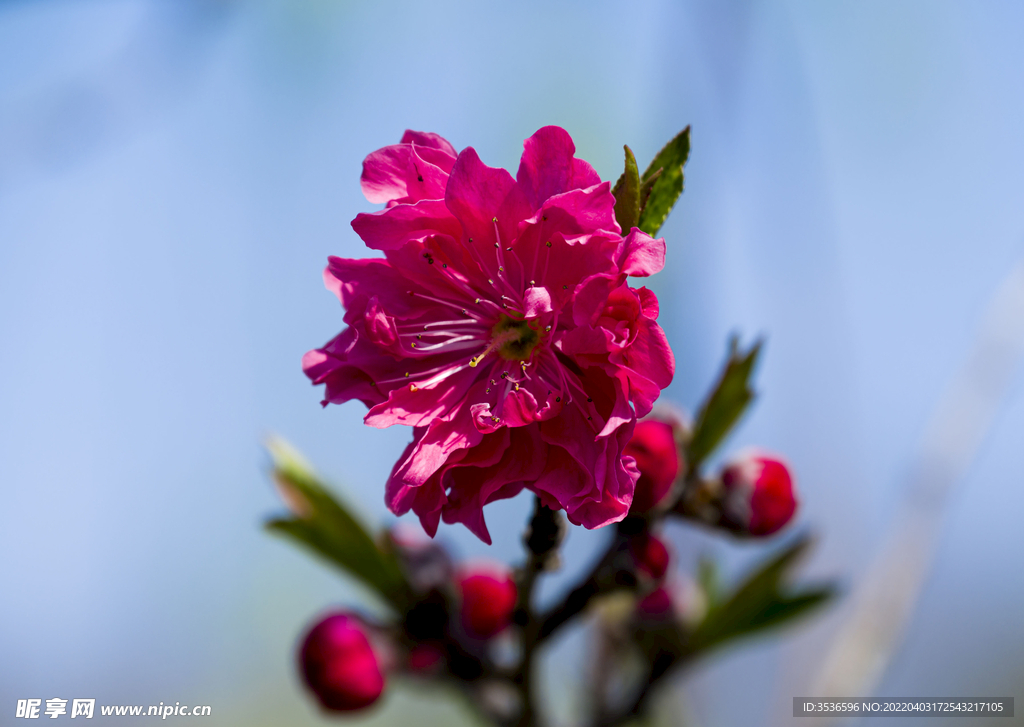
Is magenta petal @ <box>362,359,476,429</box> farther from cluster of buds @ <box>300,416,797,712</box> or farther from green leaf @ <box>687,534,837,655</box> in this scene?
green leaf @ <box>687,534,837,655</box>

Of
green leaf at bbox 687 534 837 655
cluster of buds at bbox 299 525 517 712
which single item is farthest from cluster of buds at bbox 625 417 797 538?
cluster of buds at bbox 299 525 517 712

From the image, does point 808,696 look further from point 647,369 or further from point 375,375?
Answer: point 375,375

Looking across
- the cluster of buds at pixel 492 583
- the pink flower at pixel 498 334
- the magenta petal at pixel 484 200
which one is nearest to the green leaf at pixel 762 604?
the cluster of buds at pixel 492 583

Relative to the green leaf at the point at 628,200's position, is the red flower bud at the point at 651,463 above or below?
below

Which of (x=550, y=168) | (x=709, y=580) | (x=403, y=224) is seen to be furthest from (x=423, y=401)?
(x=709, y=580)

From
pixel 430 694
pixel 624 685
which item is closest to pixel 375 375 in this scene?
pixel 430 694

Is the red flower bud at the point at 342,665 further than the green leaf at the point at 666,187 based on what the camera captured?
Yes

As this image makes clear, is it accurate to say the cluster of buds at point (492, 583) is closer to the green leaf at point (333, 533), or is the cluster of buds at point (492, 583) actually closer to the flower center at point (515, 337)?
the green leaf at point (333, 533)
